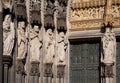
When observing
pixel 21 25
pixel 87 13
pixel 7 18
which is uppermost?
pixel 87 13

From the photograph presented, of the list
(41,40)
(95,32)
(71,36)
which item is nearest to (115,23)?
(95,32)

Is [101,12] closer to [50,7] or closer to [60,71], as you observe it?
[50,7]

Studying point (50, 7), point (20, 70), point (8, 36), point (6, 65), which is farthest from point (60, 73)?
point (8, 36)

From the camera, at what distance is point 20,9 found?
14008 mm

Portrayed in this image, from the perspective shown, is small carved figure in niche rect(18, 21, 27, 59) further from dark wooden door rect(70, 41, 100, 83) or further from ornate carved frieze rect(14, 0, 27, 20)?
dark wooden door rect(70, 41, 100, 83)

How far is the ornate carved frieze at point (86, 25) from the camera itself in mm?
15984

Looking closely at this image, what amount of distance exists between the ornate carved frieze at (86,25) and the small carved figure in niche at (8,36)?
3783mm

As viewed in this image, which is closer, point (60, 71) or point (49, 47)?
point (49, 47)

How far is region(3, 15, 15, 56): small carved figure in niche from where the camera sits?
42.6 feet

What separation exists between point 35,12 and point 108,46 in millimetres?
2987

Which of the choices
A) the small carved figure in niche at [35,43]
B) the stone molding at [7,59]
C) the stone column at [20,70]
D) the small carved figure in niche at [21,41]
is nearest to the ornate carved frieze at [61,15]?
the small carved figure in niche at [35,43]

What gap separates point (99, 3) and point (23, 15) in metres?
3.44

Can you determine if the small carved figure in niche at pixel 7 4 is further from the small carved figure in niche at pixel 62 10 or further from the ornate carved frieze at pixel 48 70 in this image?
the small carved figure in niche at pixel 62 10

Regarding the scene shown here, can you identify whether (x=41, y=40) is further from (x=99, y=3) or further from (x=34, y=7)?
(x=99, y=3)
